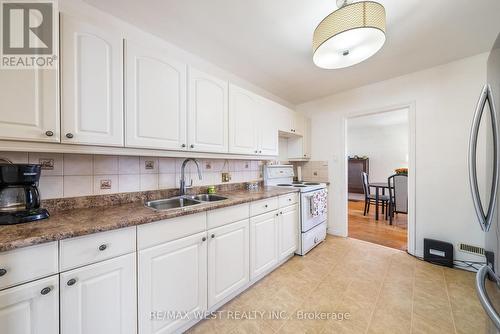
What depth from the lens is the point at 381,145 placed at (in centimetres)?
605

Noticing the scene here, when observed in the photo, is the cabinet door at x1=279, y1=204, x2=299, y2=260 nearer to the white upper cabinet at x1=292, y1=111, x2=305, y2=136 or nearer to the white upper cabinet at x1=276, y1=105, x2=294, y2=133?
the white upper cabinet at x1=276, y1=105, x2=294, y2=133

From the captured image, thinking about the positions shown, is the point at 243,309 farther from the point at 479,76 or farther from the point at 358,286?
the point at 479,76

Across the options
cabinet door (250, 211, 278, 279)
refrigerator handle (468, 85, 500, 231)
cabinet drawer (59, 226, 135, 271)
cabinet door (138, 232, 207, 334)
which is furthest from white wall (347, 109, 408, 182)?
cabinet drawer (59, 226, 135, 271)

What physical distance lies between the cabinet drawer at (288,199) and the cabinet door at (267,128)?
2.03 feet

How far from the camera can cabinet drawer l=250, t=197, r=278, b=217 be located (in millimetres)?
1780

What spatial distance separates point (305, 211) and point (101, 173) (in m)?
2.16

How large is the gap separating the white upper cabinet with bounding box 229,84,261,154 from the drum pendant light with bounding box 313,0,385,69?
912mm

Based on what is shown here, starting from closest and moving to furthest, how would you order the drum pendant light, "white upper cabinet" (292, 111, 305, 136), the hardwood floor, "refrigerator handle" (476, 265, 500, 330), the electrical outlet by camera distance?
"refrigerator handle" (476, 265, 500, 330)
the drum pendant light
the electrical outlet
the hardwood floor
"white upper cabinet" (292, 111, 305, 136)

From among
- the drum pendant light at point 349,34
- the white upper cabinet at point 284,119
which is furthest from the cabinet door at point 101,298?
the white upper cabinet at point 284,119

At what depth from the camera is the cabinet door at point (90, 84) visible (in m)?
1.09

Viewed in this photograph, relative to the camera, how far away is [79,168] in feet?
4.44

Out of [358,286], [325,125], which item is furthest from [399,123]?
[358,286]

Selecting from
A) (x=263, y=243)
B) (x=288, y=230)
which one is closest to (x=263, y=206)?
(x=263, y=243)

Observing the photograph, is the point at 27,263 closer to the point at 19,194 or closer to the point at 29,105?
the point at 19,194
